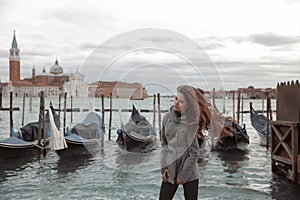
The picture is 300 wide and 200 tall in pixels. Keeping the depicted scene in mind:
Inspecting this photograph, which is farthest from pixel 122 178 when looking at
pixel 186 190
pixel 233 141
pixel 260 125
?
pixel 260 125

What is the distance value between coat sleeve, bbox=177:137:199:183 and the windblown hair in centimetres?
18

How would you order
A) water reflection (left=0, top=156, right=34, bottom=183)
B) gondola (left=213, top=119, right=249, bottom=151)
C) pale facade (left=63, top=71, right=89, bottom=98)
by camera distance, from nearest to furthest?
pale facade (left=63, top=71, right=89, bottom=98)
water reflection (left=0, top=156, right=34, bottom=183)
gondola (left=213, top=119, right=249, bottom=151)

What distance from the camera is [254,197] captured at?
20.8 ft

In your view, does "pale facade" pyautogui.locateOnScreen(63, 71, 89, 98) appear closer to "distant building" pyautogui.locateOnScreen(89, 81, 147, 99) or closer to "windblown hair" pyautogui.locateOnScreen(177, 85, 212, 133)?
"distant building" pyautogui.locateOnScreen(89, 81, 147, 99)

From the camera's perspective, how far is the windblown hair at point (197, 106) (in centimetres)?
299

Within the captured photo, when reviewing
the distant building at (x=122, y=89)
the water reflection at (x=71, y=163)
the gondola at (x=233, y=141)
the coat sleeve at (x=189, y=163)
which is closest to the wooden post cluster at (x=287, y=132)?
the distant building at (x=122, y=89)

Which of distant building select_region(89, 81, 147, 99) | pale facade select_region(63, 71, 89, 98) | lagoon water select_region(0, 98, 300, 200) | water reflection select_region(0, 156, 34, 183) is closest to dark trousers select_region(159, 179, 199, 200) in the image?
lagoon water select_region(0, 98, 300, 200)

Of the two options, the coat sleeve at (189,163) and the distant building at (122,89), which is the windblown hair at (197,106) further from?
the distant building at (122,89)

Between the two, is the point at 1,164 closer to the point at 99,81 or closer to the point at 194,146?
the point at 99,81

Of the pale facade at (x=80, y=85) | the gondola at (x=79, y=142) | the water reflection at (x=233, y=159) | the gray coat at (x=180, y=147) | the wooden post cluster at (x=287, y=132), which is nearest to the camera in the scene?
the gray coat at (x=180, y=147)

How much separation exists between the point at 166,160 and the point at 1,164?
7.10 m

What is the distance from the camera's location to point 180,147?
2.98 m

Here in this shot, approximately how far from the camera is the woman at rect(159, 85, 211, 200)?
2975 millimetres

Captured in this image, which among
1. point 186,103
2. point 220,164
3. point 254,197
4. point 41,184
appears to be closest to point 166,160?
point 186,103
